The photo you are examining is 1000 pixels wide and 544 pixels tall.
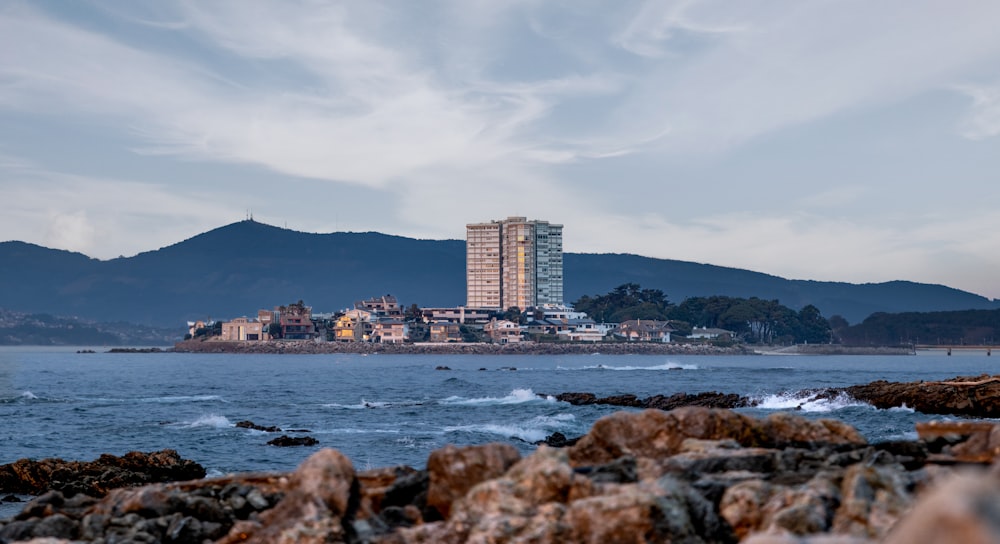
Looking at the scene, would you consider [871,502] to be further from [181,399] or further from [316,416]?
[181,399]

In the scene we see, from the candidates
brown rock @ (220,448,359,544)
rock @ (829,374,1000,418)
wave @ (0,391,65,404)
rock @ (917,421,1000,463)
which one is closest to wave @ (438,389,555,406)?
rock @ (829,374,1000,418)

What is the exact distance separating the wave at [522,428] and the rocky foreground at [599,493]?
1217 inches

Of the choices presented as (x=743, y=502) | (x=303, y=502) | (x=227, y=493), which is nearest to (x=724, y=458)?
(x=743, y=502)

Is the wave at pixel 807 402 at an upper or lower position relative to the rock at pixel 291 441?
upper

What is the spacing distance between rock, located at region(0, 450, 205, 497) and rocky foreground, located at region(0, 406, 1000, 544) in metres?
14.2

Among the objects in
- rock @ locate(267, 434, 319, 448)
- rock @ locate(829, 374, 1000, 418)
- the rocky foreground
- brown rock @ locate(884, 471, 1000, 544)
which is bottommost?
rock @ locate(267, 434, 319, 448)

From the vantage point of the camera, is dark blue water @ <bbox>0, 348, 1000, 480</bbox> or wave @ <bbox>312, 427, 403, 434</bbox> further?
wave @ <bbox>312, 427, 403, 434</bbox>

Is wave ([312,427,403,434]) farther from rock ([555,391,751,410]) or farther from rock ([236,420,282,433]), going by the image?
rock ([555,391,751,410])

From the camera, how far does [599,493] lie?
974cm

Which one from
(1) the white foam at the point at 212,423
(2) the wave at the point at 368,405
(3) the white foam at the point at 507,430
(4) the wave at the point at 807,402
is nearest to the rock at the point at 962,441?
(3) the white foam at the point at 507,430

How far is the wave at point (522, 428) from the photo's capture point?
45.6 metres

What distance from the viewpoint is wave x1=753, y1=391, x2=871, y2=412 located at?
59375mm

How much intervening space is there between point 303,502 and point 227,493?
2301 mm

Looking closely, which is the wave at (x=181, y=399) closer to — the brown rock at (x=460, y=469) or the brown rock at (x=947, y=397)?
the brown rock at (x=947, y=397)
